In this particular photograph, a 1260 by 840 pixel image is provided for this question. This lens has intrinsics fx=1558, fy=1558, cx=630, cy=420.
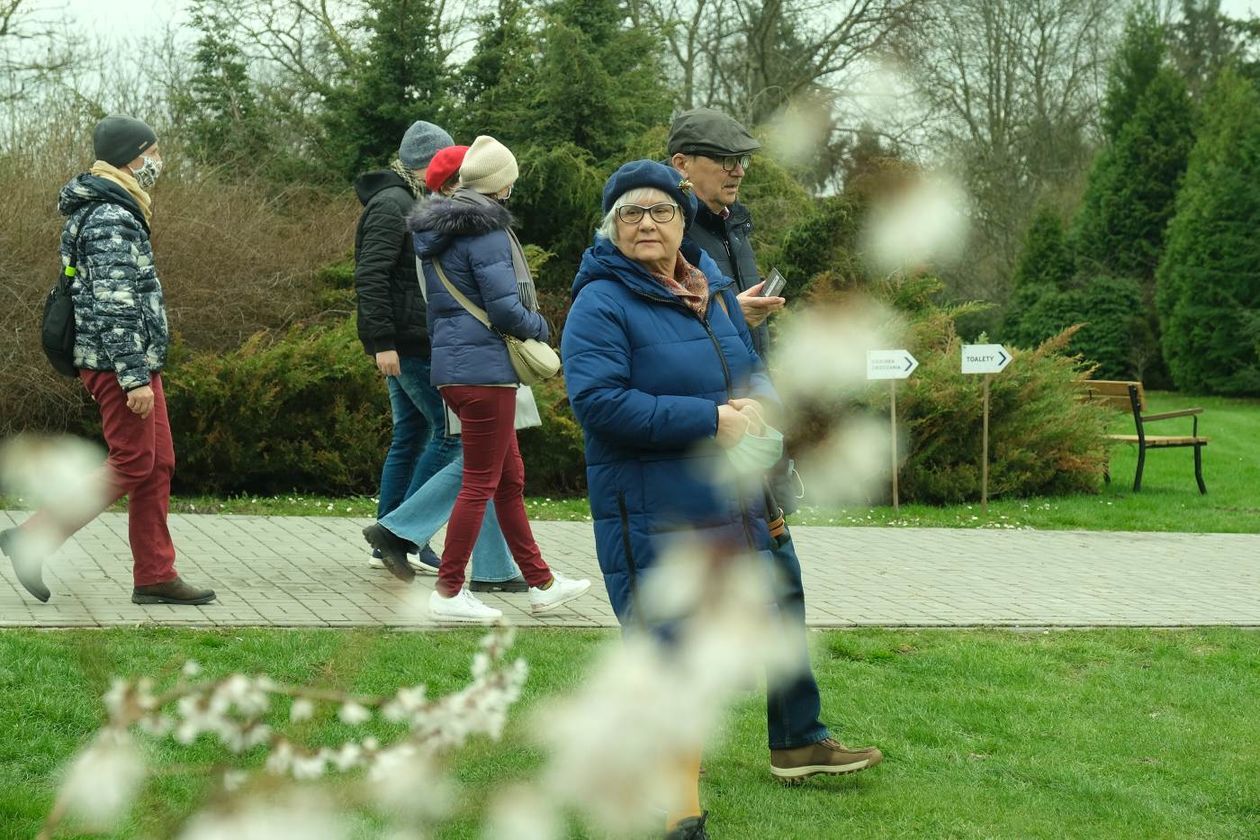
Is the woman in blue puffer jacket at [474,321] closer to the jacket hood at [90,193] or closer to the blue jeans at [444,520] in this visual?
the blue jeans at [444,520]

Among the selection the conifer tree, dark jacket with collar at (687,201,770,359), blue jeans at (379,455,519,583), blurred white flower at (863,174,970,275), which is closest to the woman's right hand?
dark jacket with collar at (687,201,770,359)

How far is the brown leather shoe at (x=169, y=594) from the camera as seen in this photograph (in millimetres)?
6688

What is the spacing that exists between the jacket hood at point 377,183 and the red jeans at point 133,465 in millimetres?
1672

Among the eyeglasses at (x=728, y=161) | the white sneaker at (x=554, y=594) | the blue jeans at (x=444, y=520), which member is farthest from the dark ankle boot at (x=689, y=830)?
the blue jeans at (x=444, y=520)

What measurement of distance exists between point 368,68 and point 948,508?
978cm

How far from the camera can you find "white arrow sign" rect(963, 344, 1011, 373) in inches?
481

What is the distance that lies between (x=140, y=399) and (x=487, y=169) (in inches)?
65.6

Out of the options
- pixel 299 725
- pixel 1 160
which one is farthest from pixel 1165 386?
pixel 299 725

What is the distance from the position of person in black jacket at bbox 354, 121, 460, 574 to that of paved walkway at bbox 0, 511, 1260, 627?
0.81m

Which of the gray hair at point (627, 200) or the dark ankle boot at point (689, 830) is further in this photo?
the gray hair at point (627, 200)

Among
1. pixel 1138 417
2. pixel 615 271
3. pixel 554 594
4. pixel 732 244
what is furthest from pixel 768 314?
pixel 1138 417

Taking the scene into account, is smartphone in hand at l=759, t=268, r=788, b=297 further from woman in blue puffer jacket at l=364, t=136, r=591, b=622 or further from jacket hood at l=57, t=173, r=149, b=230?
jacket hood at l=57, t=173, r=149, b=230

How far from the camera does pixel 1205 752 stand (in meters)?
5.24

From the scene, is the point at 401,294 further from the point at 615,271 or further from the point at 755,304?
the point at 615,271
